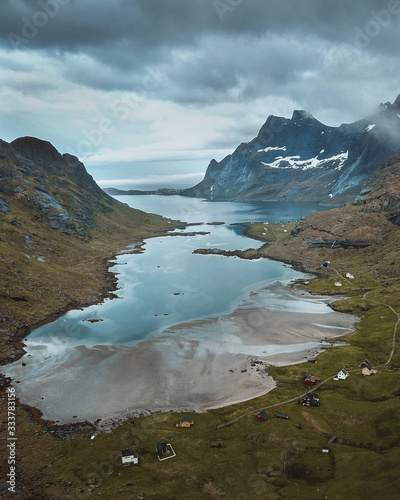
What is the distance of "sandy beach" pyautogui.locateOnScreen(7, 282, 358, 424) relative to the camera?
73625 millimetres

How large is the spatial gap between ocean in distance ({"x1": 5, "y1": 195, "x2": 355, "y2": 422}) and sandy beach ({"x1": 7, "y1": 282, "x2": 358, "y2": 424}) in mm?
249

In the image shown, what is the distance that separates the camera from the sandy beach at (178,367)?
242 feet


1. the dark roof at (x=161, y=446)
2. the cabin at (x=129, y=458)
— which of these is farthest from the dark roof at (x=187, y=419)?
the cabin at (x=129, y=458)

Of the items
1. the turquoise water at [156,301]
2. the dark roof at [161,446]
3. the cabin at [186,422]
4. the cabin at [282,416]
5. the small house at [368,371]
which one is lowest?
the cabin at [282,416]

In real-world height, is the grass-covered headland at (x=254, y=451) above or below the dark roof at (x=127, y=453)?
below

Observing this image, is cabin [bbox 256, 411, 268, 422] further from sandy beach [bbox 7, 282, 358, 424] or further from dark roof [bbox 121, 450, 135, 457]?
dark roof [bbox 121, 450, 135, 457]

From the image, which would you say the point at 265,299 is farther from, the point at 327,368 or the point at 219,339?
the point at 327,368

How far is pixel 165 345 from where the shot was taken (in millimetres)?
99812

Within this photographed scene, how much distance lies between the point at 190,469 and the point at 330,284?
11574 cm

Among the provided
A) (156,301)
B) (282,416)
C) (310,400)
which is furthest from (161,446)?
(156,301)

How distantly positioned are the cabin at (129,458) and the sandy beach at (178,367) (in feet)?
39.4

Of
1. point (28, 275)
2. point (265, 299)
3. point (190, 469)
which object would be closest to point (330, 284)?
point (265, 299)

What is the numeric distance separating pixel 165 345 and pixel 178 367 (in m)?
12.9

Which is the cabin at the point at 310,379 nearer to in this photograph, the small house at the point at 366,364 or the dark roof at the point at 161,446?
the small house at the point at 366,364
